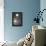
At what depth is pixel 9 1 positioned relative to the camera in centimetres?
559

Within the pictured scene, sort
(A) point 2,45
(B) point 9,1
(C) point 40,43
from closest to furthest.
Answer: (C) point 40,43
(A) point 2,45
(B) point 9,1

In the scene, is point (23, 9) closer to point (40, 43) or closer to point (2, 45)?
point (2, 45)

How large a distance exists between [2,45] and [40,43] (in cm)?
155

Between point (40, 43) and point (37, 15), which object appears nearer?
point (40, 43)

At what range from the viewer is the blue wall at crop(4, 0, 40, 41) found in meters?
5.62

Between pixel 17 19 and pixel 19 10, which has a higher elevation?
pixel 19 10

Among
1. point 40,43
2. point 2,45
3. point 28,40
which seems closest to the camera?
point 40,43

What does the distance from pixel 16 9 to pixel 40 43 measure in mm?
3283

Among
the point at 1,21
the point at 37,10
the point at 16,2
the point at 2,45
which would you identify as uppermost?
the point at 16,2

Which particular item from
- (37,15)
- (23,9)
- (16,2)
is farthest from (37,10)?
(16,2)

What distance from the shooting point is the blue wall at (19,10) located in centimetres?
562

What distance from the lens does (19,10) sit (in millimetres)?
5660

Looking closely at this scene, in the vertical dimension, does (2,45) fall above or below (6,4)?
below

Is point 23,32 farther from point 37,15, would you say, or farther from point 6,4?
point 6,4
